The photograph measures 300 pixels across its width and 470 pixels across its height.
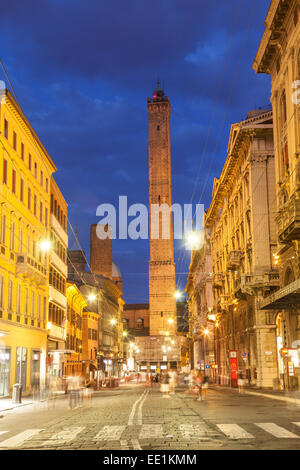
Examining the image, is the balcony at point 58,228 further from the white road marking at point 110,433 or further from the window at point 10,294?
the white road marking at point 110,433

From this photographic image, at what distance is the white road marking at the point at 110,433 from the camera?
506 inches

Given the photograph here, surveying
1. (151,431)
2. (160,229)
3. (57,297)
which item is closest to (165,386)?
(57,297)

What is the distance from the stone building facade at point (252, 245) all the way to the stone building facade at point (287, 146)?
14.6 ft

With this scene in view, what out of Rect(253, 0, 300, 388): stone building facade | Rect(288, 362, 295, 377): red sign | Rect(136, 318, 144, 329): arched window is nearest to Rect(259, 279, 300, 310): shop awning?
Rect(253, 0, 300, 388): stone building facade

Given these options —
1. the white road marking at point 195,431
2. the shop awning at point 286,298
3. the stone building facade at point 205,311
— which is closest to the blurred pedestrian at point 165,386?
the shop awning at point 286,298

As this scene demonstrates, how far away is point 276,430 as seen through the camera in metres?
13.9

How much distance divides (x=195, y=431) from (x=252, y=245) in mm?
31253

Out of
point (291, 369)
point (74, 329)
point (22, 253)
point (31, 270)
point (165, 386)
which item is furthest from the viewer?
point (74, 329)

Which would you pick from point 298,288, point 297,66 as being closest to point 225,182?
point 297,66

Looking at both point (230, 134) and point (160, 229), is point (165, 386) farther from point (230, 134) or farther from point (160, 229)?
point (160, 229)

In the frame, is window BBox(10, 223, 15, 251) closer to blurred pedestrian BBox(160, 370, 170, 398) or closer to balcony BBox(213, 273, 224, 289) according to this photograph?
blurred pedestrian BBox(160, 370, 170, 398)

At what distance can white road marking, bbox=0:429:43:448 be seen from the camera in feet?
40.6
